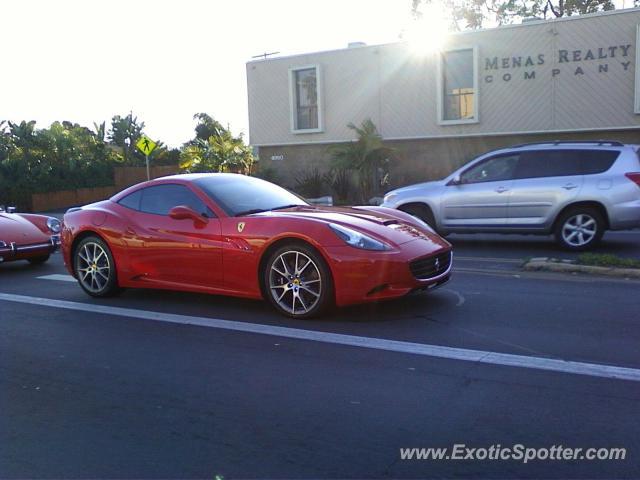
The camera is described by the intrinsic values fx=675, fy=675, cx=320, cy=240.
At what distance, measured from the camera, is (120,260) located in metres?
7.52

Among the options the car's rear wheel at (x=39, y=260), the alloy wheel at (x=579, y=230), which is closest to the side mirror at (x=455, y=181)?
the alloy wheel at (x=579, y=230)

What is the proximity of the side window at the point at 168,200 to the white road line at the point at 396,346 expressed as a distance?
1.11 metres

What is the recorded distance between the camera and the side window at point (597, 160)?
34.3 ft

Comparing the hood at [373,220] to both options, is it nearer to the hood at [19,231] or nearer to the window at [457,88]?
the hood at [19,231]

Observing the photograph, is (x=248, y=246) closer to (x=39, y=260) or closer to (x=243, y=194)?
(x=243, y=194)

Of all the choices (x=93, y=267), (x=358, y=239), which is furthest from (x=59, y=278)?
(x=358, y=239)

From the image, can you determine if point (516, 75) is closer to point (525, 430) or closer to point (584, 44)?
point (584, 44)

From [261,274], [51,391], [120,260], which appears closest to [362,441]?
[51,391]

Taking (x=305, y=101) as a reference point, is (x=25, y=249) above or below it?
below

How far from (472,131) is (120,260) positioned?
15364 millimetres

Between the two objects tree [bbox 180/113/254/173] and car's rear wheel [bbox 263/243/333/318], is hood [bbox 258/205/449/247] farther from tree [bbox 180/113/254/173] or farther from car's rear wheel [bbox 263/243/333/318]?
tree [bbox 180/113/254/173]

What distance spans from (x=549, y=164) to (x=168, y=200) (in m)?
Answer: 6.48

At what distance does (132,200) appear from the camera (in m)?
7.65

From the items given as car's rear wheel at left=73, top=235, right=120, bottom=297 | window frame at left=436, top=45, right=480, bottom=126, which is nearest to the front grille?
car's rear wheel at left=73, top=235, right=120, bottom=297
